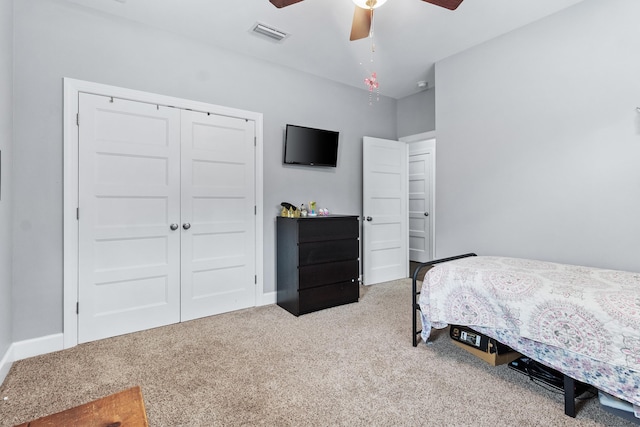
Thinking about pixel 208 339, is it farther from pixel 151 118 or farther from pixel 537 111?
pixel 537 111

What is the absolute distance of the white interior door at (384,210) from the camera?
420cm

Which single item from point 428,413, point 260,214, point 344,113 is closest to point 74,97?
point 260,214

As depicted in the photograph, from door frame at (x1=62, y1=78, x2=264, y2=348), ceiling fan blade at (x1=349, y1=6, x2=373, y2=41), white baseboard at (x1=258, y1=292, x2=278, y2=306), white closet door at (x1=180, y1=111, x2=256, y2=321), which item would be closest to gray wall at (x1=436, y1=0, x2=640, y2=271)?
ceiling fan blade at (x1=349, y1=6, x2=373, y2=41)

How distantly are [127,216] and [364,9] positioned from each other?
8.14 feet

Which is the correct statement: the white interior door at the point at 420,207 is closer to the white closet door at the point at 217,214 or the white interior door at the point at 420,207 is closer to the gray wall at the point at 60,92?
the gray wall at the point at 60,92

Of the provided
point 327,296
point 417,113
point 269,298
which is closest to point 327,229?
point 327,296

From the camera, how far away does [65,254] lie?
242 cm

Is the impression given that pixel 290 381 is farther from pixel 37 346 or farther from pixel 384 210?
pixel 384 210

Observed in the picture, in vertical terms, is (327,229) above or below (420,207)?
below

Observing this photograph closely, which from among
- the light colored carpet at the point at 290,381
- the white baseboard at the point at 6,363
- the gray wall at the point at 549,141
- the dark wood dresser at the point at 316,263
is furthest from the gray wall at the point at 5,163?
the gray wall at the point at 549,141

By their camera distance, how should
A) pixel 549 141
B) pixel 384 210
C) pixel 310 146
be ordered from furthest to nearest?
pixel 384 210 < pixel 310 146 < pixel 549 141

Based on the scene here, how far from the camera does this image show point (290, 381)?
1.94 meters

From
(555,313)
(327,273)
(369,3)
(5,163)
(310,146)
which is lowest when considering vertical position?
(327,273)

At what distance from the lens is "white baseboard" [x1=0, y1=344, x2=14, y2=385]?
1.97m
